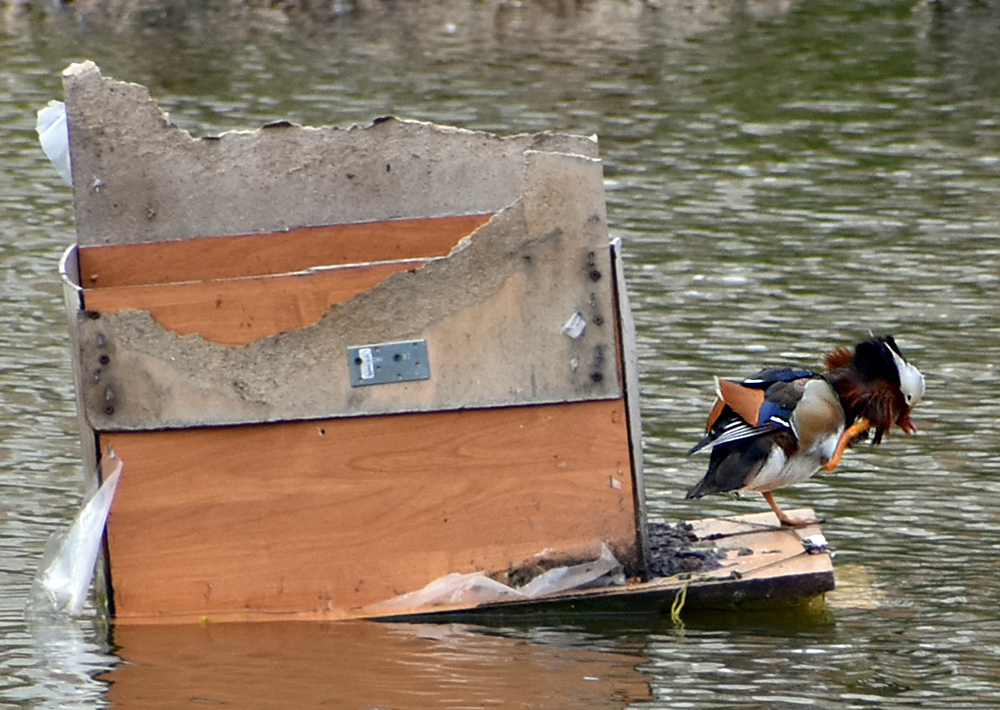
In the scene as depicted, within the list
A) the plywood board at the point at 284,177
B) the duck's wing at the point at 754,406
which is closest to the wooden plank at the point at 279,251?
the plywood board at the point at 284,177

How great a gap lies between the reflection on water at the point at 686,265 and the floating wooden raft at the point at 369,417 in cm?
26

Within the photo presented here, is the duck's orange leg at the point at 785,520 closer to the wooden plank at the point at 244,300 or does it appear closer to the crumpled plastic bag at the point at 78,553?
the wooden plank at the point at 244,300

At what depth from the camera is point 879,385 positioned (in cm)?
721

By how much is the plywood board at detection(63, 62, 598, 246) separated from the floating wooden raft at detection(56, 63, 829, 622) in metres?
0.40

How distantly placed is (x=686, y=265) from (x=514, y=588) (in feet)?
20.6

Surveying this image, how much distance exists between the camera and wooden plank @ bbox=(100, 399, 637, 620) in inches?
252

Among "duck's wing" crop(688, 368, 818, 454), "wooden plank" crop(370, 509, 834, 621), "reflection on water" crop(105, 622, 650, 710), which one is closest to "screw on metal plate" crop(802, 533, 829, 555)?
"wooden plank" crop(370, 509, 834, 621)

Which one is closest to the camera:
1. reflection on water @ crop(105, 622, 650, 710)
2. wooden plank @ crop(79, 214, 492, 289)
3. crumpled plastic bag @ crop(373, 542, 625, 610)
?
reflection on water @ crop(105, 622, 650, 710)

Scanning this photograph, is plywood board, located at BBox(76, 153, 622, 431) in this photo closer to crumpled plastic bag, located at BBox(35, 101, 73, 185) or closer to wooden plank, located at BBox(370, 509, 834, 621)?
wooden plank, located at BBox(370, 509, 834, 621)

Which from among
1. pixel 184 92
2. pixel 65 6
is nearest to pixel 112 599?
pixel 184 92

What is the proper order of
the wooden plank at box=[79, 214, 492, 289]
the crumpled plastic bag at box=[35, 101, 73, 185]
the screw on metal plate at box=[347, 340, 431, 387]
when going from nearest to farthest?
1. the screw on metal plate at box=[347, 340, 431, 387]
2. the crumpled plastic bag at box=[35, 101, 73, 185]
3. the wooden plank at box=[79, 214, 492, 289]

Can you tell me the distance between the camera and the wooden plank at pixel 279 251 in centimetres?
701

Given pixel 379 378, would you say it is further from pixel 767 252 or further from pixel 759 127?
pixel 759 127

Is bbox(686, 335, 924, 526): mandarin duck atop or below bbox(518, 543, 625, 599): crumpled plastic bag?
atop
